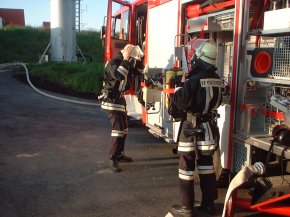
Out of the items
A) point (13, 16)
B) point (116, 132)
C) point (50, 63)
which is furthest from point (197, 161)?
point (13, 16)

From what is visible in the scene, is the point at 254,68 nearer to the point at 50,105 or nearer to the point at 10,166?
the point at 10,166

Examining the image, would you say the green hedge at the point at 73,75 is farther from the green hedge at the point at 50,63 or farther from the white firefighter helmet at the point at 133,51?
the white firefighter helmet at the point at 133,51

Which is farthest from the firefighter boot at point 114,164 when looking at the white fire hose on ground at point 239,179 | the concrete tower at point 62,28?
the concrete tower at point 62,28

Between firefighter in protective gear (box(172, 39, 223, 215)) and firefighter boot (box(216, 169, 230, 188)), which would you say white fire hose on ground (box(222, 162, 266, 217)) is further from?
firefighter boot (box(216, 169, 230, 188))

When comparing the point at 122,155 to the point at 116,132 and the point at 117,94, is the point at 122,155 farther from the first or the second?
the point at 117,94

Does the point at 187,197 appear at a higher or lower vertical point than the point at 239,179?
lower

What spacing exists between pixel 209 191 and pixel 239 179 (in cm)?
60

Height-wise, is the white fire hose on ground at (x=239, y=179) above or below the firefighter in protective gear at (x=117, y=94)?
below

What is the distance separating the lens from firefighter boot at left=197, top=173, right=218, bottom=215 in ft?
12.3

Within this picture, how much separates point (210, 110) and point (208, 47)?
0.62 m

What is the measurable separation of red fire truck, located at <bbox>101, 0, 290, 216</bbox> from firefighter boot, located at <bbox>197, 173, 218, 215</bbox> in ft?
1.03

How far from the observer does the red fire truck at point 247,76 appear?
11.0ft

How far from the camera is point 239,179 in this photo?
127 inches

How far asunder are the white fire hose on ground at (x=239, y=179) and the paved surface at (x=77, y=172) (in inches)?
21.2
